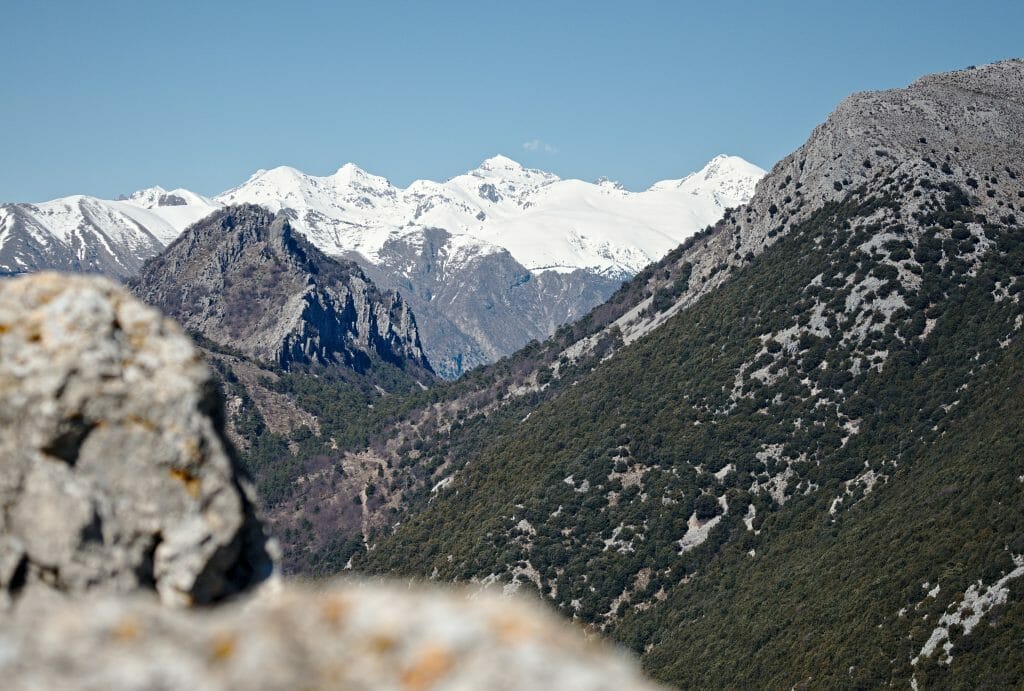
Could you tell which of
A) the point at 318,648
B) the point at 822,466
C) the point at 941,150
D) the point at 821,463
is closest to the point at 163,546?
the point at 318,648

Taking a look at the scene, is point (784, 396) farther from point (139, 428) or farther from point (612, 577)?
point (139, 428)

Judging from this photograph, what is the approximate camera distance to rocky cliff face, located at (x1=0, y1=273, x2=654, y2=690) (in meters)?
7.94

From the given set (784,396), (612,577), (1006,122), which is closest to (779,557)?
(612,577)

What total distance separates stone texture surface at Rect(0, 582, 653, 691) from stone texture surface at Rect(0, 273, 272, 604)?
2308mm

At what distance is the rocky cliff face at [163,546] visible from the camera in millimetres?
7938

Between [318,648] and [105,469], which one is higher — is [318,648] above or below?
below

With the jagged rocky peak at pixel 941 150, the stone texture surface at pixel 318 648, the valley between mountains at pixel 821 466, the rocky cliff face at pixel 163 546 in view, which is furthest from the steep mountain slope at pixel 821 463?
the stone texture surface at pixel 318 648

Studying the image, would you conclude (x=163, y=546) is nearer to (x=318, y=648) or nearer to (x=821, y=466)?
(x=318, y=648)

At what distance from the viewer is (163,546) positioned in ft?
35.4

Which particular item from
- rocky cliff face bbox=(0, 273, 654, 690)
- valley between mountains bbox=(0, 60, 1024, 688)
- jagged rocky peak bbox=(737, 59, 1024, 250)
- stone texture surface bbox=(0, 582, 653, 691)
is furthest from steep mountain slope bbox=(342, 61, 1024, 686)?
stone texture surface bbox=(0, 582, 653, 691)

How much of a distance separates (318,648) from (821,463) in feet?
443

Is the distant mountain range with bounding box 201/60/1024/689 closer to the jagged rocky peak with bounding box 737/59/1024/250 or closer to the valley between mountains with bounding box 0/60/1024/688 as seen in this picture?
the valley between mountains with bounding box 0/60/1024/688

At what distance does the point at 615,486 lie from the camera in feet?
508

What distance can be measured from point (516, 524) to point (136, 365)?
473 ft
